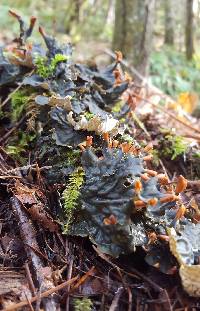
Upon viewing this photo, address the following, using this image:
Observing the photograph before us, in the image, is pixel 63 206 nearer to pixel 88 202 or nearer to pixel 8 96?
pixel 88 202

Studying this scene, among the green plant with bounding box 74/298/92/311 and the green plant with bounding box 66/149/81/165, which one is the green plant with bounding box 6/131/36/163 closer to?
the green plant with bounding box 66/149/81/165

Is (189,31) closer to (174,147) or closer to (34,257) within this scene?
(174,147)

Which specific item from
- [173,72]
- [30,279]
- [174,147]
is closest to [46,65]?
[174,147]

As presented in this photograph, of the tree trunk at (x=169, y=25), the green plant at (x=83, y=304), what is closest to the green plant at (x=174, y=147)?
the green plant at (x=83, y=304)

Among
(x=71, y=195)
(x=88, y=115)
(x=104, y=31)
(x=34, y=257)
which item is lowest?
(x=34, y=257)

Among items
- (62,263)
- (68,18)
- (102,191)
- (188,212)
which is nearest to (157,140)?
(188,212)

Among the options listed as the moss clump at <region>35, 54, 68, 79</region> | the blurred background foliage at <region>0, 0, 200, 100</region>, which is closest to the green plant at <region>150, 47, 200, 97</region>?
the blurred background foliage at <region>0, 0, 200, 100</region>

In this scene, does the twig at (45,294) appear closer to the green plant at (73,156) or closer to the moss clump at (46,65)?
the green plant at (73,156)
